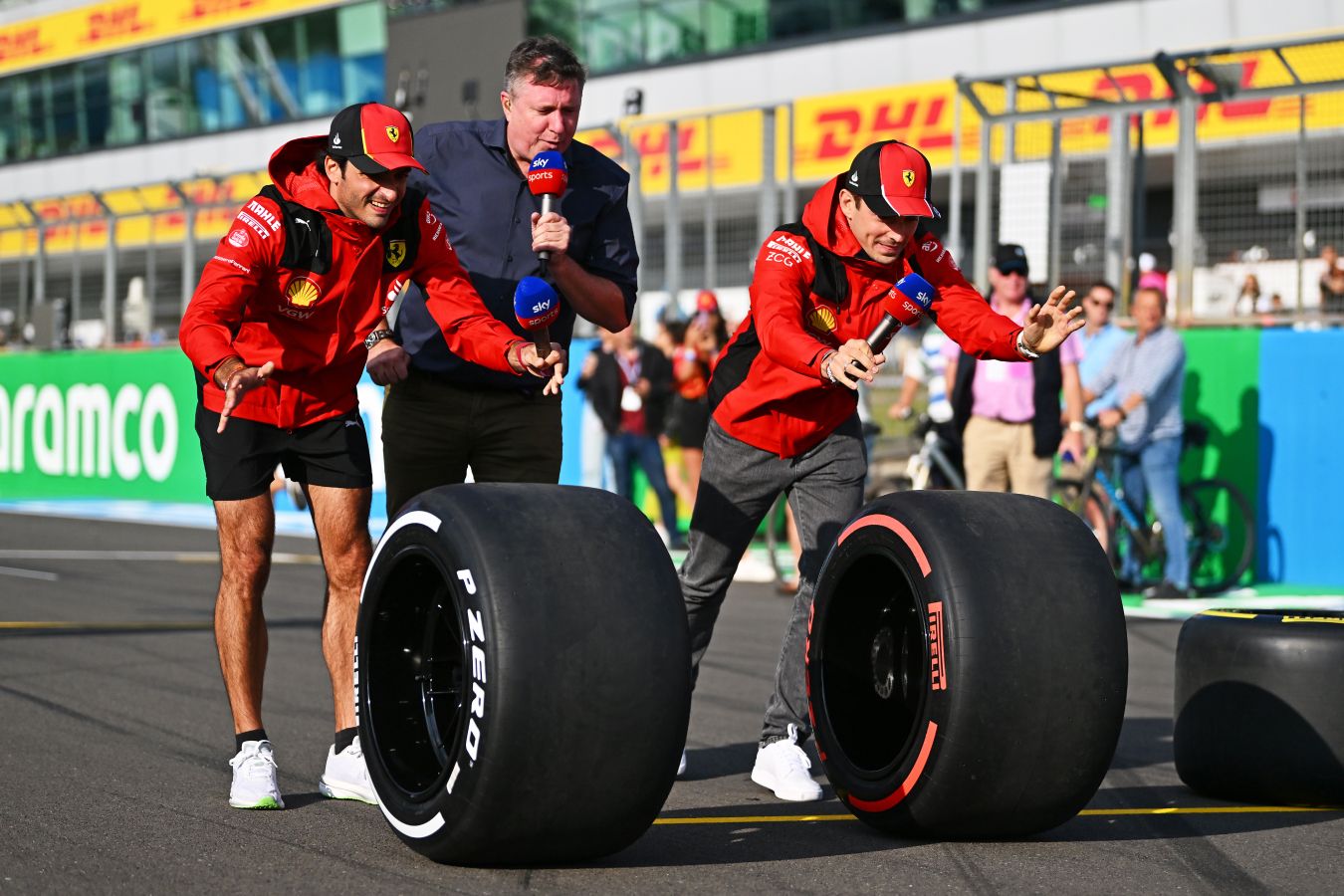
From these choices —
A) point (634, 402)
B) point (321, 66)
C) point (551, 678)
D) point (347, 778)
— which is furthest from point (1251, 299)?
point (321, 66)

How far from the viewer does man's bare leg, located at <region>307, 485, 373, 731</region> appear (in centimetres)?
523

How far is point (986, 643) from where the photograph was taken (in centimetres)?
436

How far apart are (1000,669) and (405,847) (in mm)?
1533

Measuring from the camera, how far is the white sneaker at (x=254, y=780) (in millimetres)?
4918

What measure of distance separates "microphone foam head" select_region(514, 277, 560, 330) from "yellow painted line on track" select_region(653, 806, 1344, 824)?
140 centimetres

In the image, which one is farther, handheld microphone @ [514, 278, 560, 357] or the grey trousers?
the grey trousers

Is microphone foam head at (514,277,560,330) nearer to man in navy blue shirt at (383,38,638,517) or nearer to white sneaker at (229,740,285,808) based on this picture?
man in navy blue shirt at (383,38,638,517)

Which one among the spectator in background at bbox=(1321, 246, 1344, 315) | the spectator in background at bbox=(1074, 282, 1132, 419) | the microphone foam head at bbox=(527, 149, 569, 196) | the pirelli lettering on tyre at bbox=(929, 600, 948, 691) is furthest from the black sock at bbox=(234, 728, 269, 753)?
the spectator in background at bbox=(1321, 246, 1344, 315)

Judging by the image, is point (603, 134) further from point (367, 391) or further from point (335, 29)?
point (335, 29)

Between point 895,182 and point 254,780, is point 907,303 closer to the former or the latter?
point 895,182

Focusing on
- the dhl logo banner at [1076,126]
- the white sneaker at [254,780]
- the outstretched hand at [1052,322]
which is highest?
the dhl logo banner at [1076,126]

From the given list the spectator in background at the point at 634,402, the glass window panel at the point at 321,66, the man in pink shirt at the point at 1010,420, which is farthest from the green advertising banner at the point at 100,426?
the glass window panel at the point at 321,66

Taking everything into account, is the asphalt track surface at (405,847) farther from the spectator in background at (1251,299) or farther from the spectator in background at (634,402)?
the spectator in background at (634,402)

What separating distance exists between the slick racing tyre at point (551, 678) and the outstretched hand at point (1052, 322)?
1.40m
